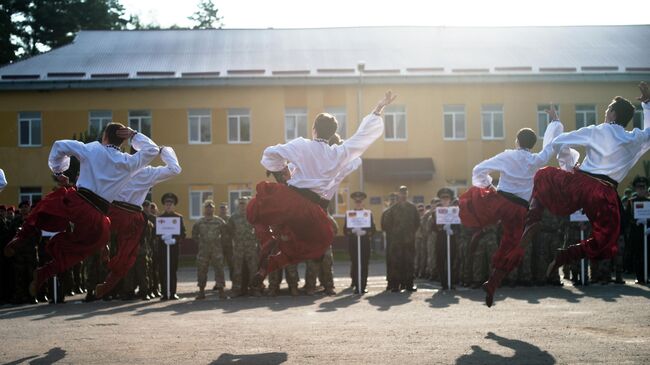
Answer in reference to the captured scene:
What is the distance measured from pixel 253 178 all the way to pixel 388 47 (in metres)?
10.3

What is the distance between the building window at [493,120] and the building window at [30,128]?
21.2m

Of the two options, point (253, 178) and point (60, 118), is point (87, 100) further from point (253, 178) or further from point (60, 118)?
point (253, 178)

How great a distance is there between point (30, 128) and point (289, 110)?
12.3 metres

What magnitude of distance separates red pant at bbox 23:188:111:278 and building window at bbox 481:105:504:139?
30669 mm

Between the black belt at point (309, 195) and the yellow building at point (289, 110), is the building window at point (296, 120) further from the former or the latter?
the black belt at point (309, 195)

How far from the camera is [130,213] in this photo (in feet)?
38.9

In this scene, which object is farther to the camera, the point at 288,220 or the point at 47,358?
the point at 288,220

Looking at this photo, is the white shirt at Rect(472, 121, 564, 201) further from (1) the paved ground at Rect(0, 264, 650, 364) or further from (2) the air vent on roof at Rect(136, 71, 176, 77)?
(2) the air vent on roof at Rect(136, 71, 176, 77)

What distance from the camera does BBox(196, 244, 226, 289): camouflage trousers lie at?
1884cm

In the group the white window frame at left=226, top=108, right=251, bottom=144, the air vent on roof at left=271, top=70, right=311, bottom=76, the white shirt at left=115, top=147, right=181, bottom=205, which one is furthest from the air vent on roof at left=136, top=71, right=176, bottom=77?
the white shirt at left=115, top=147, right=181, bottom=205

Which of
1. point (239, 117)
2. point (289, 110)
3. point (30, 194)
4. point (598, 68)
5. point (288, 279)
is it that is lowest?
point (288, 279)

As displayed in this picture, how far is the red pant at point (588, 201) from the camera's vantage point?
10711 millimetres

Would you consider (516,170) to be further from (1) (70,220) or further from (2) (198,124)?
(2) (198,124)

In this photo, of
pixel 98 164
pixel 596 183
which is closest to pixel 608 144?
pixel 596 183
